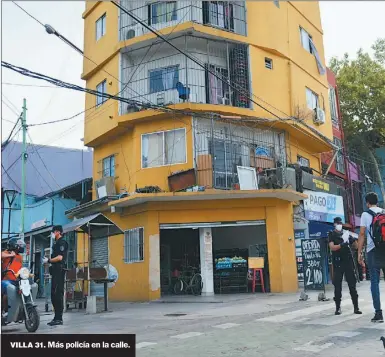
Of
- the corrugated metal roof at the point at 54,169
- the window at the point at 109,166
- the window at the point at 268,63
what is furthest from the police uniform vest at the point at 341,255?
the corrugated metal roof at the point at 54,169

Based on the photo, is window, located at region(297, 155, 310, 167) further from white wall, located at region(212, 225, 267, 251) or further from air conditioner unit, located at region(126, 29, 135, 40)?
air conditioner unit, located at region(126, 29, 135, 40)

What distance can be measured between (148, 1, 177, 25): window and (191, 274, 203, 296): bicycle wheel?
27.3 ft

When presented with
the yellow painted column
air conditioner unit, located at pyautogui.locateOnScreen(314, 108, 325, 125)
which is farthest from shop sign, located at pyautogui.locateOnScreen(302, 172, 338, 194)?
air conditioner unit, located at pyautogui.locateOnScreen(314, 108, 325, 125)

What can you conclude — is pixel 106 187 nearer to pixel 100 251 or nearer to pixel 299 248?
pixel 100 251

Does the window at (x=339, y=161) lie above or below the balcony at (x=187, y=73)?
below

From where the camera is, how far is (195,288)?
46.4 ft

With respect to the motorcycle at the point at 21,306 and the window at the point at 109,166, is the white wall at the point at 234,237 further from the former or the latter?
the motorcycle at the point at 21,306

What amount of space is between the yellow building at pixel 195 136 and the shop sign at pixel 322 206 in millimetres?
1316

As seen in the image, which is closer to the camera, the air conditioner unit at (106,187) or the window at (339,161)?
the air conditioner unit at (106,187)

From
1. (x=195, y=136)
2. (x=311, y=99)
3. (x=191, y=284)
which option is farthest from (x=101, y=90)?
(x=311, y=99)

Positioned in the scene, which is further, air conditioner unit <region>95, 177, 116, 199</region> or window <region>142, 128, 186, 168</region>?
air conditioner unit <region>95, 177, 116, 199</region>

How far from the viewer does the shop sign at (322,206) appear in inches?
631

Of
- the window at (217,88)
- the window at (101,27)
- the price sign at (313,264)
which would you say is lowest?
the price sign at (313,264)

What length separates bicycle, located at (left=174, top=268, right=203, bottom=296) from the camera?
14094 millimetres
